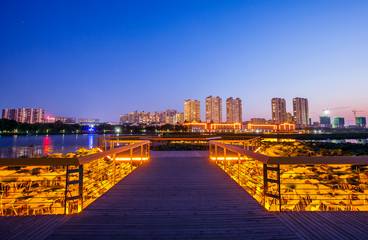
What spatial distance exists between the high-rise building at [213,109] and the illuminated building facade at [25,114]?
162 metres

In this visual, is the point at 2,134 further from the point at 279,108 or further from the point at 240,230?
the point at 279,108

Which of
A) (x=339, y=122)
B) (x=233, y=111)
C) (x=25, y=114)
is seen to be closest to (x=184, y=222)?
(x=233, y=111)

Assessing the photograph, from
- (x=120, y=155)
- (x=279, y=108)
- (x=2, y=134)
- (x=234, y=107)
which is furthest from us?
(x=234, y=107)

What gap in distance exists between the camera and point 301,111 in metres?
170

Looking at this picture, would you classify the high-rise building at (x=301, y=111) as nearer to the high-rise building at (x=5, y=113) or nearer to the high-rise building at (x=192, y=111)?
the high-rise building at (x=192, y=111)

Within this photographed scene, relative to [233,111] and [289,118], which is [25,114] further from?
[289,118]

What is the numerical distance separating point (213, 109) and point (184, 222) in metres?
190

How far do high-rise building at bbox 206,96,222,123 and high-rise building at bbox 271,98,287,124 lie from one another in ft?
165

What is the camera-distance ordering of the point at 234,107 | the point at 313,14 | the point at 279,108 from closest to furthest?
the point at 313,14, the point at 279,108, the point at 234,107

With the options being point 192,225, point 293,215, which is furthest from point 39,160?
point 293,215

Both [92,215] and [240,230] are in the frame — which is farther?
[92,215]

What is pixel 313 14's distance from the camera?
15.8 metres

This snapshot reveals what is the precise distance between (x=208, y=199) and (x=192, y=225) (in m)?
0.92

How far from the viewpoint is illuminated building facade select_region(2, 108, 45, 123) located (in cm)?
15840
